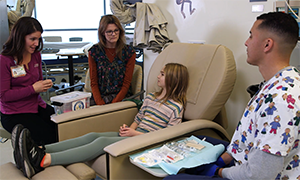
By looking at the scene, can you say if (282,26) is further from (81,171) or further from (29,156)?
(29,156)

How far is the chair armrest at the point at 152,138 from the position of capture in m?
1.33

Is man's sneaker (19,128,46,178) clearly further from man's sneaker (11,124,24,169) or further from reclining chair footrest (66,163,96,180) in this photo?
reclining chair footrest (66,163,96,180)

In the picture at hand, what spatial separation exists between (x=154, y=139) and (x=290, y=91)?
0.70 m

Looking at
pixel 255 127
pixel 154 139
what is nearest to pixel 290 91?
pixel 255 127

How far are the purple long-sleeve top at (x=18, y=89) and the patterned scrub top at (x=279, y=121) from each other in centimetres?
156

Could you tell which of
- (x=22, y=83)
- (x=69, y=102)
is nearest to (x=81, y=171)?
(x=69, y=102)

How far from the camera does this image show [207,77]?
1.86m

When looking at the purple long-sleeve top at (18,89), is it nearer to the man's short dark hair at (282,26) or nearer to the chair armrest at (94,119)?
the chair armrest at (94,119)

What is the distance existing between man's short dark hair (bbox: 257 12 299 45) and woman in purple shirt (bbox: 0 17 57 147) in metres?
1.56

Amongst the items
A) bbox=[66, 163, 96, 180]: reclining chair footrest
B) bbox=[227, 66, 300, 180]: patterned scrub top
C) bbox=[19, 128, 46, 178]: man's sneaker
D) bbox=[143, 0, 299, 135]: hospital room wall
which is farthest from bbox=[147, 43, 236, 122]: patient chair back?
bbox=[19, 128, 46, 178]: man's sneaker

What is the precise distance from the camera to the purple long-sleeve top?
192 centimetres

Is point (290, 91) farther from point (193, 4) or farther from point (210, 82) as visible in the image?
point (193, 4)

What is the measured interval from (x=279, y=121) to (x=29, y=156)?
1.23 m

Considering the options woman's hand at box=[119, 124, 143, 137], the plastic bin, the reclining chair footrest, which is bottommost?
the reclining chair footrest
